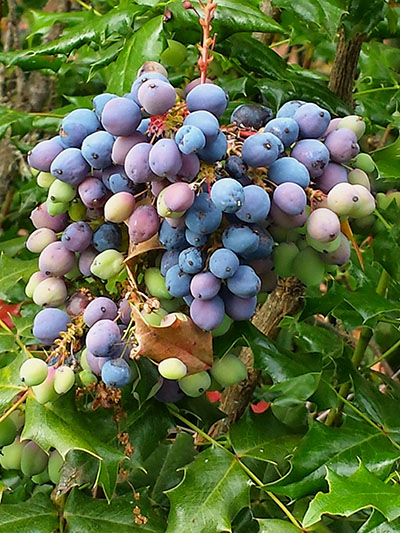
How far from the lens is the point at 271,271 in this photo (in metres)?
0.68

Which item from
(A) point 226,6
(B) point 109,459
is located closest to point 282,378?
(B) point 109,459

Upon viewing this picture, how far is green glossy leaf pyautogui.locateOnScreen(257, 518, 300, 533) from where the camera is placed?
2.23 ft

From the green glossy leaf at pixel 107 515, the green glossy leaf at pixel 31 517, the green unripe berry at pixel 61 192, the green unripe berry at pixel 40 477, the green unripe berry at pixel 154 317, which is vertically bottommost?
the green unripe berry at pixel 40 477

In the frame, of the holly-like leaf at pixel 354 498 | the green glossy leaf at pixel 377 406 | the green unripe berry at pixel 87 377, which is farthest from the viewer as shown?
the green glossy leaf at pixel 377 406

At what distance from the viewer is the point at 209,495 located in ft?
2.35

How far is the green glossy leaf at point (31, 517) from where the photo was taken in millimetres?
732

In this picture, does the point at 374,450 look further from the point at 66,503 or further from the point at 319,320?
the point at 319,320

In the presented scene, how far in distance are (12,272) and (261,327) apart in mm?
319

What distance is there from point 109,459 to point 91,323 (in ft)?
0.48

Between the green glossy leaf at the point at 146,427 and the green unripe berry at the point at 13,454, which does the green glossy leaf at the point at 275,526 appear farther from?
the green unripe berry at the point at 13,454

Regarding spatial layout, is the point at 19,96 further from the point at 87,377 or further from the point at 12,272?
the point at 87,377

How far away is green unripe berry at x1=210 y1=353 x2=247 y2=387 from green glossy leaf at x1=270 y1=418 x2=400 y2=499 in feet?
0.32

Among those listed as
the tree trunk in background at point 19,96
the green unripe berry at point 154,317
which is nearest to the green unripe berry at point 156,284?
the green unripe berry at point 154,317

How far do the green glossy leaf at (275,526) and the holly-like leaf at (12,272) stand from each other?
393mm
